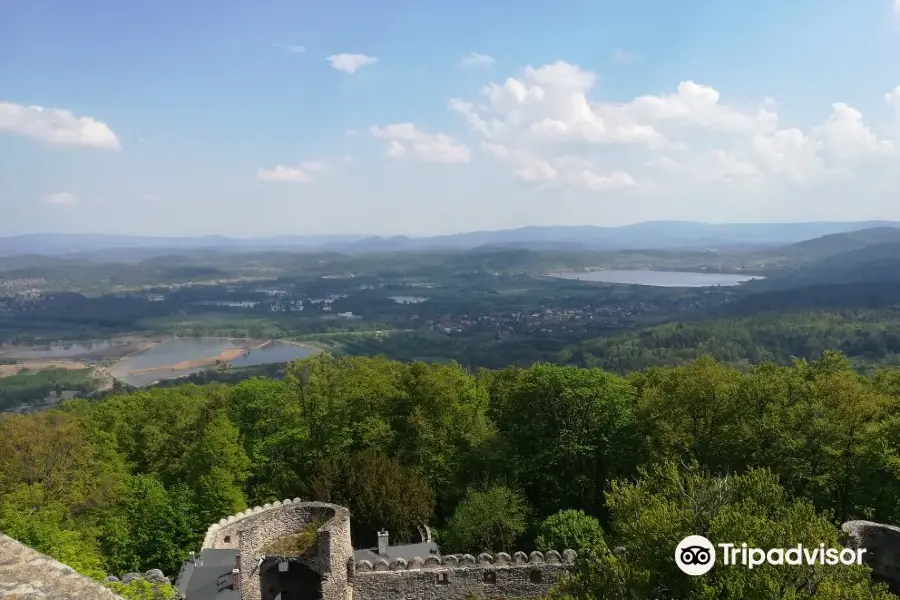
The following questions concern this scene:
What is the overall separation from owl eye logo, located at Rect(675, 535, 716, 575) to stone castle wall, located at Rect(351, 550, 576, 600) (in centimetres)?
852

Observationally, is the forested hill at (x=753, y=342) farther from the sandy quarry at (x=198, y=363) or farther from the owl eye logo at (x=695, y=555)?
the owl eye logo at (x=695, y=555)

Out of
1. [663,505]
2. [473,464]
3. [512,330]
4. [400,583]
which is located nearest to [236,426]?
[473,464]

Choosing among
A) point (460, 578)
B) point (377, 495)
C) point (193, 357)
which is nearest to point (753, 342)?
point (377, 495)

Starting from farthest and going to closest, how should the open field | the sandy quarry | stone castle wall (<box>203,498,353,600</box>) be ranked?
the sandy quarry < the open field < stone castle wall (<box>203,498,353,600</box>)

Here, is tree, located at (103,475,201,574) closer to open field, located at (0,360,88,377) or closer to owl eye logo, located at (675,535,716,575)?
owl eye logo, located at (675,535,716,575)

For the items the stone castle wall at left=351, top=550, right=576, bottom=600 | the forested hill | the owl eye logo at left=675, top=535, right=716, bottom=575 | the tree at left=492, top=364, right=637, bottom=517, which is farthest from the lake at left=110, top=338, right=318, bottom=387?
the owl eye logo at left=675, top=535, right=716, bottom=575

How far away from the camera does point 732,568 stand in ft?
35.7

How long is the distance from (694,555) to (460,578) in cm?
1024

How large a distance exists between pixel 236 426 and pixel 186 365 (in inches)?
3582

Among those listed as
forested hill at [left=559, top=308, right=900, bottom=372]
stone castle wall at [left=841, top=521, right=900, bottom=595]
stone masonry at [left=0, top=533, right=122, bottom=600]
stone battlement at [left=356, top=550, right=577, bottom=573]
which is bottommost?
forested hill at [left=559, top=308, right=900, bottom=372]

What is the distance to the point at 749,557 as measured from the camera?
11.2m

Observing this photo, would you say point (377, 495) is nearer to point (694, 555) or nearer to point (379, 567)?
point (379, 567)

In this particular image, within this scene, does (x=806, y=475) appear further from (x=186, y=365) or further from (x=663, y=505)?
(x=186, y=365)

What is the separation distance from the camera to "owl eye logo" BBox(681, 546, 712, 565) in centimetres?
1184
